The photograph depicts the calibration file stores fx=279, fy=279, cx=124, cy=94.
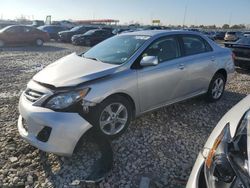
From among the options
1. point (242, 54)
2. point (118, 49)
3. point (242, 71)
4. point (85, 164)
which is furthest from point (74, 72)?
point (242, 71)

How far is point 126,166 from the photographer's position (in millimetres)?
3574

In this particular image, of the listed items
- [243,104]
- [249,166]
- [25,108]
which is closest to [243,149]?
[249,166]

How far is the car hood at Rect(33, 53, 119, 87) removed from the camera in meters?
3.68

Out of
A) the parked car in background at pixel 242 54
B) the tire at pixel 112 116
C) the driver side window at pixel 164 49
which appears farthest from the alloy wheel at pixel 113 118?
the parked car in background at pixel 242 54

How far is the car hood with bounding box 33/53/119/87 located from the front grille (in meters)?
0.18

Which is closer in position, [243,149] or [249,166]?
[249,166]

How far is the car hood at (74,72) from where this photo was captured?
3.68 m

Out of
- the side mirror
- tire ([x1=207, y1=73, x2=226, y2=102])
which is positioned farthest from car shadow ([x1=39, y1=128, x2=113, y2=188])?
tire ([x1=207, y1=73, x2=226, y2=102])

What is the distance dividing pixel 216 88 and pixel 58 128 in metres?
3.96

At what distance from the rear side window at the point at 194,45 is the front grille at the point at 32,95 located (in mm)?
2810

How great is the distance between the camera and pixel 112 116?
3986 millimetres

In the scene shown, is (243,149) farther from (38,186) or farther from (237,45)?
(237,45)

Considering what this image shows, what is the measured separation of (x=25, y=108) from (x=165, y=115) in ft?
8.48

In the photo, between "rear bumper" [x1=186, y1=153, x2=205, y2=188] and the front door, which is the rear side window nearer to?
the front door
